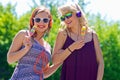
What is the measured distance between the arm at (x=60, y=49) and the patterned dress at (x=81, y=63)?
0.06 meters

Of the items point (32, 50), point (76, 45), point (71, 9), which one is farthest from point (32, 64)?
point (71, 9)

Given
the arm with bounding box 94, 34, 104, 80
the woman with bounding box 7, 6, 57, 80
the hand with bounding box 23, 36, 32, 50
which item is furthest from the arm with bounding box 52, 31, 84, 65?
the hand with bounding box 23, 36, 32, 50

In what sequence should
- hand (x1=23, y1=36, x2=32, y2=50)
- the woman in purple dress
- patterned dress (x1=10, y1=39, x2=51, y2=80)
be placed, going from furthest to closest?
the woman in purple dress < patterned dress (x1=10, y1=39, x2=51, y2=80) < hand (x1=23, y1=36, x2=32, y2=50)

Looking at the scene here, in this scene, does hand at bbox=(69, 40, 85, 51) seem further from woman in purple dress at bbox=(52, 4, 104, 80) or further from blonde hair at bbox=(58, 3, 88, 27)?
blonde hair at bbox=(58, 3, 88, 27)

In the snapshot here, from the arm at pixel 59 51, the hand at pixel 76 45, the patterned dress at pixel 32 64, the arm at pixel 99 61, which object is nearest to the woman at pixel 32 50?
the patterned dress at pixel 32 64

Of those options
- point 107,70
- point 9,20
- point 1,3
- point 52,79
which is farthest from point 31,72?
point 1,3

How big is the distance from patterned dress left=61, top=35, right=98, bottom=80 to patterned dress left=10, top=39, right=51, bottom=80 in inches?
13.7

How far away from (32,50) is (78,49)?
56 cm

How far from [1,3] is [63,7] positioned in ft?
62.6

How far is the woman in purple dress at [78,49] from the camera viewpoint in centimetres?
463

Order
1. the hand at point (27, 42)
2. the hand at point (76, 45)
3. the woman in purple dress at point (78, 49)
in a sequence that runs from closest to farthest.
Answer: the hand at point (27, 42), the hand at point (76, 45), the woman in purple dress at point (78, 49)

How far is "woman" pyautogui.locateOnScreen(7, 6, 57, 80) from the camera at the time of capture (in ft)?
14.3

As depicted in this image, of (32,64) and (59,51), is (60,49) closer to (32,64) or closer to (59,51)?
(59,51)

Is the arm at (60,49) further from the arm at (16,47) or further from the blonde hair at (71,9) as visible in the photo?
the arm at (16,47)
